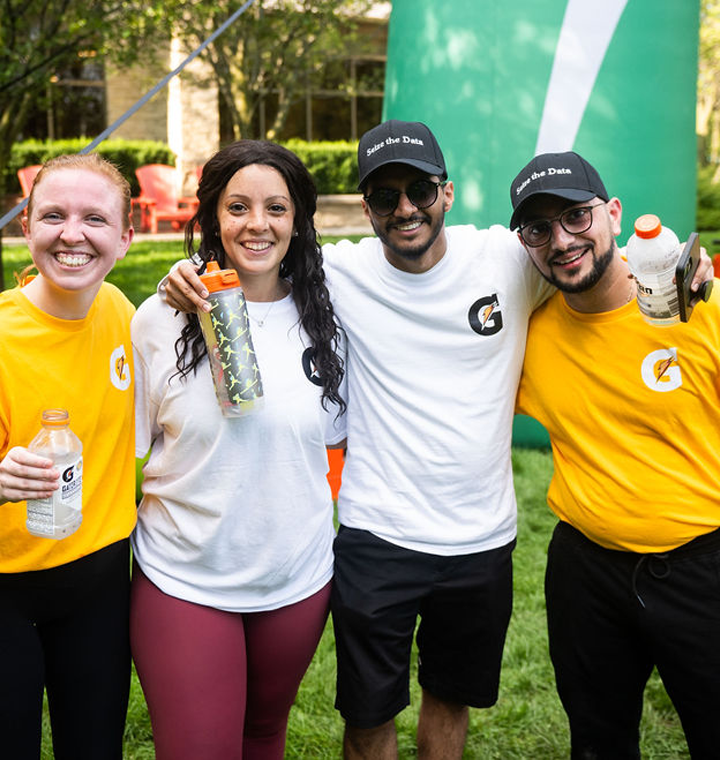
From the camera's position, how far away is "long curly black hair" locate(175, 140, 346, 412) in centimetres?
255

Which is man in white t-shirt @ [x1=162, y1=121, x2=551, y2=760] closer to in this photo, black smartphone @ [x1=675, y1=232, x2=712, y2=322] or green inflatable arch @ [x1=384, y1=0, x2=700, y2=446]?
black smartphone @ [x1=675, y1=232, x2=712, y2=322]

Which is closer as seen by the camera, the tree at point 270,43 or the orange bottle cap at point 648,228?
the orange bottle cap at point 648,228

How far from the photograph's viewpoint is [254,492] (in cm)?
247

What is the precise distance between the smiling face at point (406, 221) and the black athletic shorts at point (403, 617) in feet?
2.85

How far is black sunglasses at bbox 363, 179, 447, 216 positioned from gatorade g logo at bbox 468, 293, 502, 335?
1.13 ft

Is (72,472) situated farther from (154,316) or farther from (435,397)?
(435,397)

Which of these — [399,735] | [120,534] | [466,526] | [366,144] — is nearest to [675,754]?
[399,735]

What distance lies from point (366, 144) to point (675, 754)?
253 cm

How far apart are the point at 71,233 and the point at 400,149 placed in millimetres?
1005

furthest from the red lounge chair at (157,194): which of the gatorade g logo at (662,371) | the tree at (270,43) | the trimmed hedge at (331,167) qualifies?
the gatorade g logo at (662,371)

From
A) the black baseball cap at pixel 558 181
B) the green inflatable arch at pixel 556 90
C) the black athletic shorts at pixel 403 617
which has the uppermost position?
the green inflatable arch at pixel 556 90

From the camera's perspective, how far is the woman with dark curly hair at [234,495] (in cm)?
245

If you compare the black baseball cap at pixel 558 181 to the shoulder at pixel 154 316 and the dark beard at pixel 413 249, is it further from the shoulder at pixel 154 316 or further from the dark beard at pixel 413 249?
the shoulder at pixel 154 316

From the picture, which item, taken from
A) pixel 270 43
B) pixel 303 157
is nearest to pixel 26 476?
pixel 270 43
